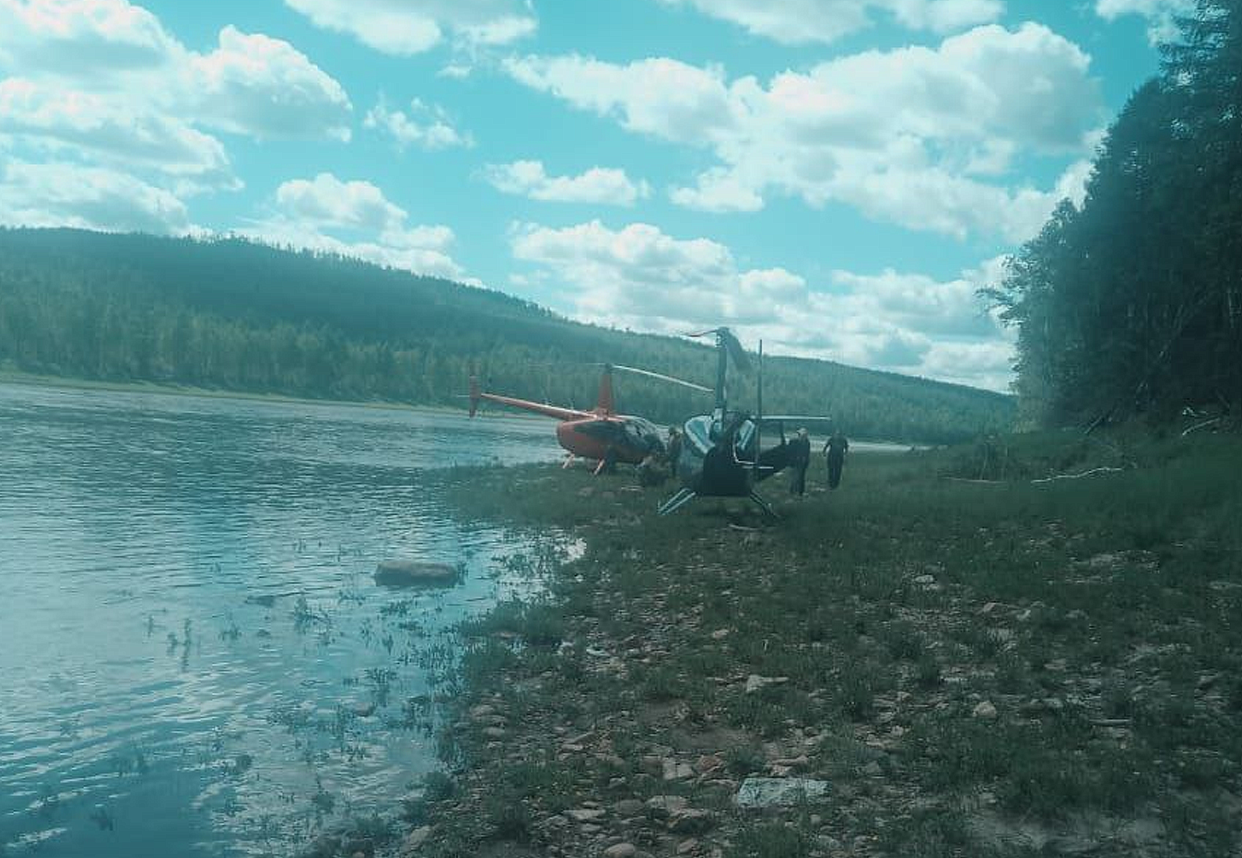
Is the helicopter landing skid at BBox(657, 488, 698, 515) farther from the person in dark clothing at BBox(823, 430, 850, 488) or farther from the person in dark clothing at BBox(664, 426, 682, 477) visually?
the person in dark clothing at BBox(664, 426, 682, 477)

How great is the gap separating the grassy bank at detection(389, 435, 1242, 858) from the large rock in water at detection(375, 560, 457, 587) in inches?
94.7

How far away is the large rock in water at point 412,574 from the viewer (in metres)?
17.9

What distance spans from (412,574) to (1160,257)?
33085mm

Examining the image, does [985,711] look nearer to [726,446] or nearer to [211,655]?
[211,655]

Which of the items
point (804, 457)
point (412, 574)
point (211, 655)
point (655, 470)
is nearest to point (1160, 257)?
point (804, 457)

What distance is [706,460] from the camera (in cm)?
2369

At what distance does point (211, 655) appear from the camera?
12.5m

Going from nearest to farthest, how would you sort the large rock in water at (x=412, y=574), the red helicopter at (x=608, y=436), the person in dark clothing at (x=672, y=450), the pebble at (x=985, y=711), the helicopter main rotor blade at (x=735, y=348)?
the pebble at (x=985, y=711) < the large rock in water at (x=412, y=574) < the helicopter main rotor blade at (x=735, y=348) < the person in dark clothing at (x=672, y=450) < the red helicopter at (x=608, y=436)

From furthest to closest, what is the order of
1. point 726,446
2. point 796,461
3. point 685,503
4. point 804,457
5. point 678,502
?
point 804,457 → point 796,461 → point 685,503 → point 678,502 → point 726,446

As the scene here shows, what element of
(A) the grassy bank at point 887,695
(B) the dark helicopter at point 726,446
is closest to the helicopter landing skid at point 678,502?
(B) the dark helicopter at point 726,446

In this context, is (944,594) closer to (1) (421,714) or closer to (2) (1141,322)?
(1) (421,714)

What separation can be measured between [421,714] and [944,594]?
8157mm

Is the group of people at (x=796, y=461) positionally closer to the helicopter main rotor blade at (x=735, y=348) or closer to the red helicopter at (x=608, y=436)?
the red helicopter at (x=608, y=436)

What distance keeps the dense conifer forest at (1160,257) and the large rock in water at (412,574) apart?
23.4 meters
